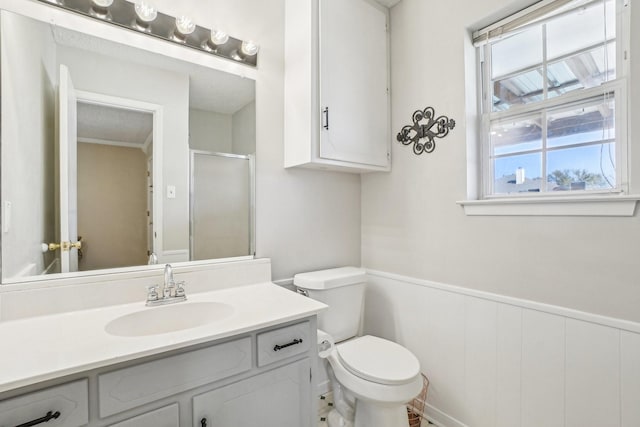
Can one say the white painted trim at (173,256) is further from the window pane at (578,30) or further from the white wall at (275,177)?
the window pane at (578,30)

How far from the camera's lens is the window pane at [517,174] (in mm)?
1418

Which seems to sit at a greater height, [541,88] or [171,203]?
[541,88]

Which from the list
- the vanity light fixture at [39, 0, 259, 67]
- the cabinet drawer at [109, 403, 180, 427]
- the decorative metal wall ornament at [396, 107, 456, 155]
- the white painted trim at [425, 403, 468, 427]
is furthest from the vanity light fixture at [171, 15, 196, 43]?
the white painted trim at [425, 403, 468, 427]

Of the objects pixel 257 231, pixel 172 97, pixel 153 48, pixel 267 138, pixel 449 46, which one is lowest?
pixel 257 231

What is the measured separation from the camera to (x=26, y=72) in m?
1.09

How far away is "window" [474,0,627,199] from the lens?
3.97ft

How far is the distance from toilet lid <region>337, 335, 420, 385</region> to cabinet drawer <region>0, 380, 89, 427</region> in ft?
3.34

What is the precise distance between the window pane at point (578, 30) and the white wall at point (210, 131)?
1613 mm

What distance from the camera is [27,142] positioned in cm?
109

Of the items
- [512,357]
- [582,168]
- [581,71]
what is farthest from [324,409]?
[581,71]

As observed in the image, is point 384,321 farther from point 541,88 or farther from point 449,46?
point 449,46

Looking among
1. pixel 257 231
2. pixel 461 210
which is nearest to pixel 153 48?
pixel 257 231

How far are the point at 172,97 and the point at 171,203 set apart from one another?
0.51 m

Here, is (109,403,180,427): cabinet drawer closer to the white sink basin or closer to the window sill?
the white sink basin
